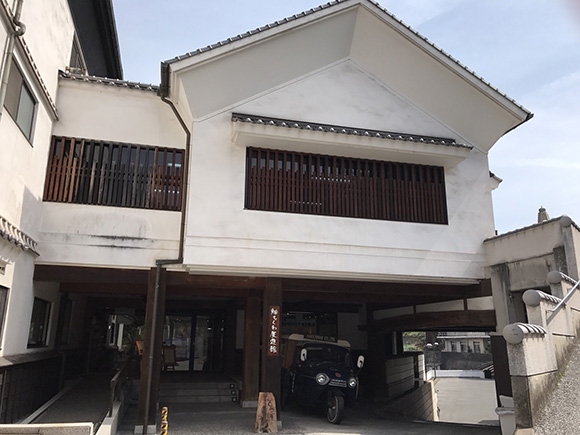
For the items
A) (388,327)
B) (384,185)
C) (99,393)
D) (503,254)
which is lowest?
(99,393)

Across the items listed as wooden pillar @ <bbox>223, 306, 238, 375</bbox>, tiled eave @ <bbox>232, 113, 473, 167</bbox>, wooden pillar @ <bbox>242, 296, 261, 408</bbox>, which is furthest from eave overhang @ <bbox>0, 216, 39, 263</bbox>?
wooden pillar @ <bbox>223, 306, 238, 375</bbox>

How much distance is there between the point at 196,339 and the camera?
62.1 feet

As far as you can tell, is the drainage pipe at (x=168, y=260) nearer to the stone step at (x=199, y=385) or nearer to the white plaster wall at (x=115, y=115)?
the white plaster wall at (x=115, y=115)

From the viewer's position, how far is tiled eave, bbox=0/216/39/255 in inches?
318

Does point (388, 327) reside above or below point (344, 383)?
above

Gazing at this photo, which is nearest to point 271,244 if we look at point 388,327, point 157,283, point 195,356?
point 157,283

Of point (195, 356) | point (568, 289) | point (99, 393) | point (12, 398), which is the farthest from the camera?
point (195, 356)

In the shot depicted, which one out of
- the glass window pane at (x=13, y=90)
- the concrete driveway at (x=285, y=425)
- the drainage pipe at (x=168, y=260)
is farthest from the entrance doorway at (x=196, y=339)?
the glass window pane at (x=13, y=90)

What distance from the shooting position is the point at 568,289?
28.4 ft

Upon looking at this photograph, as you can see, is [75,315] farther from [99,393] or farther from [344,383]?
[344,383]

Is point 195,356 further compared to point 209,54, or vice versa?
point 195,356

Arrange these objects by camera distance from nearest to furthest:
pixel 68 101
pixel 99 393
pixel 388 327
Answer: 1. pixel 68 101
2. pixel 99 393
3. pixel 388 327

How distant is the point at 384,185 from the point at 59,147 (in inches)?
316

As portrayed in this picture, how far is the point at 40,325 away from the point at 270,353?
6.13 m
